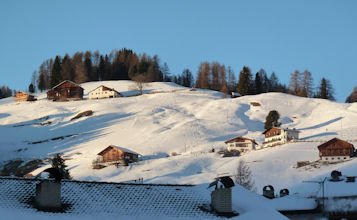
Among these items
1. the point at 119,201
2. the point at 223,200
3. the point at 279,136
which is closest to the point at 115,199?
the point at 119,201

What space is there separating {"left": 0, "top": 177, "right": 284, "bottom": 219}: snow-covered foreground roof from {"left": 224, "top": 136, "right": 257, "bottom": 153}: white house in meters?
64.0

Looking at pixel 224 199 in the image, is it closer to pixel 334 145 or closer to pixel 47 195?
pixel 47 195

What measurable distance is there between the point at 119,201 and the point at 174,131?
79.9 m

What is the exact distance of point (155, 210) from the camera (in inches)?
897

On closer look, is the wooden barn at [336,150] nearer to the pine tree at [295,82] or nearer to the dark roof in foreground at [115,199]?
the dark roof in foreground at [115,199]

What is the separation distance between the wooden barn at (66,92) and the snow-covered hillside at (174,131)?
373 centimetres

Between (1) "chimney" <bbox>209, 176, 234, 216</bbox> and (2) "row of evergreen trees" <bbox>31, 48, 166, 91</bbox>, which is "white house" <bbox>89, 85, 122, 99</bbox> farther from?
(1) "chimney" <bbox>209, 176, 234, 216</bbox>

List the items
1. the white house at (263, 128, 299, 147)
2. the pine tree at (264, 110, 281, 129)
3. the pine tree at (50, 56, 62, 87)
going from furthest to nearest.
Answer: the pine tree at (50, 56, 62, 87) < the pine tree at (264, 110, 281, 129) < the white house at (263, 128, 299, 147)

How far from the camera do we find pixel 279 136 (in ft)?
307

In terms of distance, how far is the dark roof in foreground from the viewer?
827 inches

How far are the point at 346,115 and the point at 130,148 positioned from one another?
50453 millimetres

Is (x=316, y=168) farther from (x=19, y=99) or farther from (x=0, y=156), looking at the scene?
(x=19, y=99)

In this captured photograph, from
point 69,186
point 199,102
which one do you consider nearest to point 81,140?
point 199,102

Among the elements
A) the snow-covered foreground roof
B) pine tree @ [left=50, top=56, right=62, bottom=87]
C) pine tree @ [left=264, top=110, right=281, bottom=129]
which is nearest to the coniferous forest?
pine tree @ [left=50, top=56, right=62, bottom=87]
